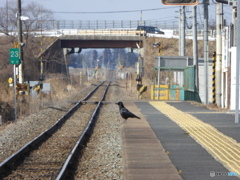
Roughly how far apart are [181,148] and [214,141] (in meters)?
1.24

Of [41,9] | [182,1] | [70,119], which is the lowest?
[70,119]

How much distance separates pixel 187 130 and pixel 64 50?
55.4 m

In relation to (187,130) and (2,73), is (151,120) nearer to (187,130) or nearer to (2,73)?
(187,130)

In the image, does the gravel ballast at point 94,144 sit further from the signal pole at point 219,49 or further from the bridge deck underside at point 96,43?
the bridge deck underside at point 96,43

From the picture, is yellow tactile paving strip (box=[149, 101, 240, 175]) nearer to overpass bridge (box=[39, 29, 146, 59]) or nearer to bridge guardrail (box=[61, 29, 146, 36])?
overpass bridge (box=[39, 29, 146, 59])

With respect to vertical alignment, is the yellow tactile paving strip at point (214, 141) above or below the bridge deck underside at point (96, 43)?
below

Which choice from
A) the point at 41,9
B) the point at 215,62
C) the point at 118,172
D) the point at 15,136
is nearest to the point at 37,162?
the point at 118,172

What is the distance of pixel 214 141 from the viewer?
38.0 ft

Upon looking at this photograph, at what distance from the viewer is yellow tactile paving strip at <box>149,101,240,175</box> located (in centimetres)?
909

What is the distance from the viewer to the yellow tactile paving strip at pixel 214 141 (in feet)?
29.8

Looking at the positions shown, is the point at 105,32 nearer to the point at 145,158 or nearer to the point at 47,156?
the point at 47,156

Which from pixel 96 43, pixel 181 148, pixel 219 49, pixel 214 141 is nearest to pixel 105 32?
pixel 96 43

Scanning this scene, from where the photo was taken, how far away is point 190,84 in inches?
1088

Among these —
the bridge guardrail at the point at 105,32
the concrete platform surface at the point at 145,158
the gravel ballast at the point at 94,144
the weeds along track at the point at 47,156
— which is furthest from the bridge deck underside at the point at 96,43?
the concrete platform surface at the point at 145,158
